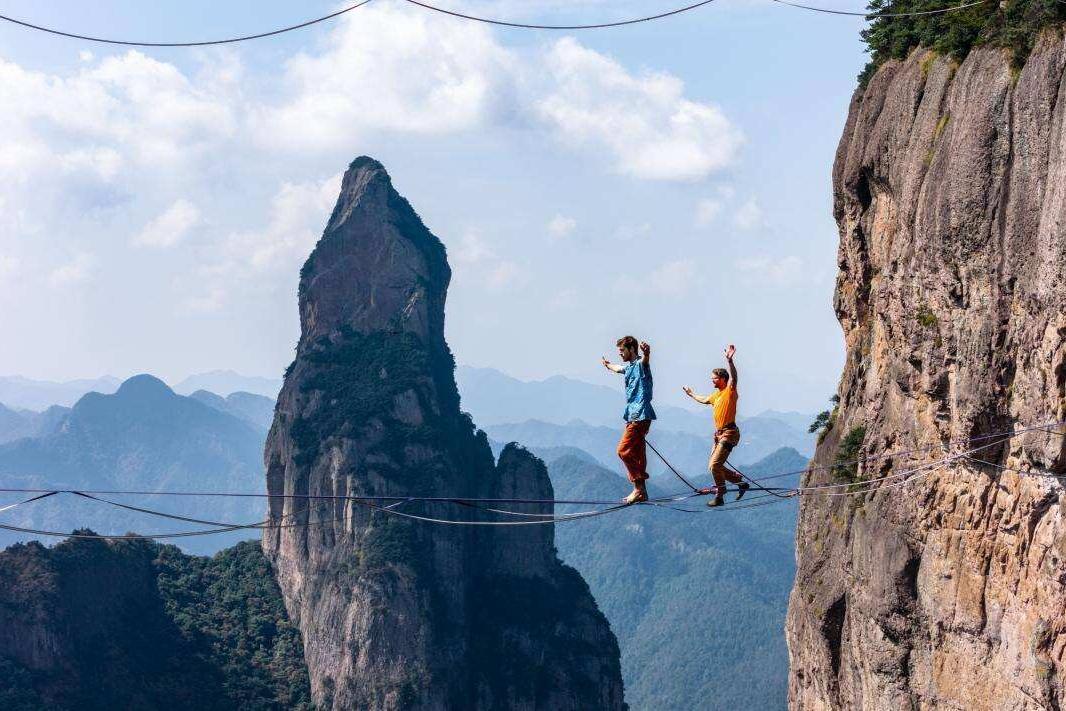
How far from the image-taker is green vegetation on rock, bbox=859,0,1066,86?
954 inches

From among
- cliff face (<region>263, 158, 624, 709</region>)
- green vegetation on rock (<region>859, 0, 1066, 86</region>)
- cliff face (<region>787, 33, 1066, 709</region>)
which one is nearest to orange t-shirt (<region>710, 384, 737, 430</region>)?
cliff face (<region>787, 33, 1066, 709</region>)

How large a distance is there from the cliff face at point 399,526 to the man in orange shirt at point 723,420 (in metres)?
77.0

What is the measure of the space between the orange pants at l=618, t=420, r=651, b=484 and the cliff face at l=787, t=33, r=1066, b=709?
23.5 ft

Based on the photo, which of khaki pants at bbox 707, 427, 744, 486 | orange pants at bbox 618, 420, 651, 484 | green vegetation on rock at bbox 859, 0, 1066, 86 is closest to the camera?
orange pants at bbox 618, 420, 651, 484

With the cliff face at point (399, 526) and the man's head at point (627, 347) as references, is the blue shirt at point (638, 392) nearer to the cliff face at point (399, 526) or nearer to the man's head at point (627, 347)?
the man's head at point (627, 347)

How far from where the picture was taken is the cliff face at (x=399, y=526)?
3836 inches

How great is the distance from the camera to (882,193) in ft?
100

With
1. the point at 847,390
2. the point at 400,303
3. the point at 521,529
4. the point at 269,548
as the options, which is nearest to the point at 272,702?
the point at 269,548

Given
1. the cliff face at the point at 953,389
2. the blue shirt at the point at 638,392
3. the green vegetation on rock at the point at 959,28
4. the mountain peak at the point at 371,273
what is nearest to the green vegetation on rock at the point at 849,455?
the cliff face at the point at 953,389

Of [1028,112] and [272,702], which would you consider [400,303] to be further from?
[1028,112]

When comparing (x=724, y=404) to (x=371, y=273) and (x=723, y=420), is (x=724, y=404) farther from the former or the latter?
(x=371, y=273)

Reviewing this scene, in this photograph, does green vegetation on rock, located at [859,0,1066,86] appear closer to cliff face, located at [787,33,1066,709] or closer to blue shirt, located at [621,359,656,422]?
cliff face, located at [787,33,1066,709]

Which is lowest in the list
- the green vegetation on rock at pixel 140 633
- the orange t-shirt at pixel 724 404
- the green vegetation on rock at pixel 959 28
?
the green vegetation on rock at pixel 140 633

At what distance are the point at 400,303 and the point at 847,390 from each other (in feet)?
260
